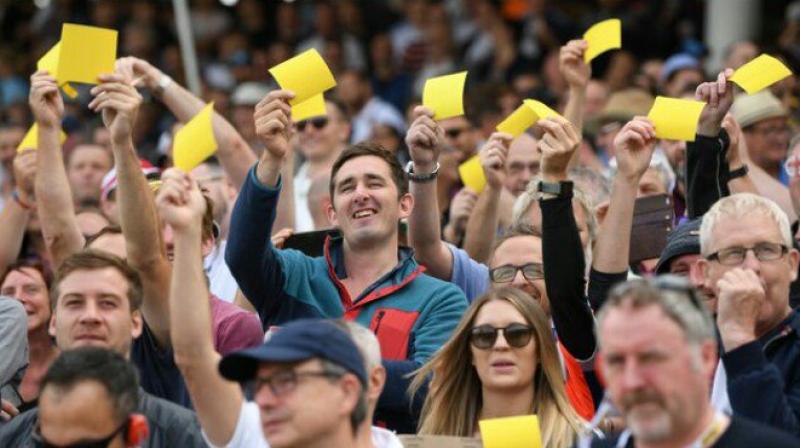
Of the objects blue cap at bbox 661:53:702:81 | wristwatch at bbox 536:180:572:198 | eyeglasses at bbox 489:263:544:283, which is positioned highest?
blue cap at bbox 661:53:702:81

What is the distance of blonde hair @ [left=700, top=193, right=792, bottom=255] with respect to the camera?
6219 millimetres

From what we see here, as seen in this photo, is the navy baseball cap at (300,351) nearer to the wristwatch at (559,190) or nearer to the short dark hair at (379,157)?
the wristwatch at (559,190)

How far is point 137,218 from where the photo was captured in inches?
271

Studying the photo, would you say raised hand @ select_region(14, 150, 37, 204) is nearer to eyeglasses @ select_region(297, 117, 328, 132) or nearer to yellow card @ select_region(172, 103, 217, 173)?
eyeglasses @ select_region(297, 117, 328, 132)

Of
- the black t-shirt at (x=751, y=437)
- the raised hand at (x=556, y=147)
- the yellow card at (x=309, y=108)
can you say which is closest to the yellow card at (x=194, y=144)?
the yellow card at (x=309, y=108)

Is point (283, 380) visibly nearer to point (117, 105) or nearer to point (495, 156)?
point (117, 105)

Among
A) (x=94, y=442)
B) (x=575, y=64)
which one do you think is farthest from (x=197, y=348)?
(x=575, y=64)

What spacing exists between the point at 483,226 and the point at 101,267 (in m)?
2.34

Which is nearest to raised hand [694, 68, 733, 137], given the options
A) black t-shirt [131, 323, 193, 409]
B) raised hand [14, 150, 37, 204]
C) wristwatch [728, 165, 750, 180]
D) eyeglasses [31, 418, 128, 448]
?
wristwatch [728, 165, 750, 180]

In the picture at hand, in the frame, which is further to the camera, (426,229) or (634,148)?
(426,229)

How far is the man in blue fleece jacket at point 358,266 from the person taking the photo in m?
6.82

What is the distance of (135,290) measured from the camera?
6672mm

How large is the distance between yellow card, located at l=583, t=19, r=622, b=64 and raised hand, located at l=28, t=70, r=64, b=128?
2321mm

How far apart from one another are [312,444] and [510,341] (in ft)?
4.64
